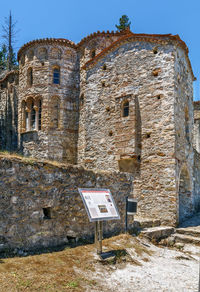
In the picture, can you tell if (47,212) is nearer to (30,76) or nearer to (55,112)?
(55,112)

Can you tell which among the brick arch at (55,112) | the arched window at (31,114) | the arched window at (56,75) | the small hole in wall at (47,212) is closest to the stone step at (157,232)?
the small hole in wall at (47,212)

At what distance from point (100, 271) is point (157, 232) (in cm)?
441

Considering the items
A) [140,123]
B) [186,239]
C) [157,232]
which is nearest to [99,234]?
[157,232]

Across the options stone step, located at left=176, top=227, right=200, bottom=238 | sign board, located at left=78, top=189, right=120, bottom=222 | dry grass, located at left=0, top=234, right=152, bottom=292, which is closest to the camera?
dry grass, located at left=0, top=234, right=152, bottom=292

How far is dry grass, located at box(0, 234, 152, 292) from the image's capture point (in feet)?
14.4

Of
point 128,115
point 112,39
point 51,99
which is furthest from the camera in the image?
point 112,39

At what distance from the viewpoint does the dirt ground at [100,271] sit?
180 inches

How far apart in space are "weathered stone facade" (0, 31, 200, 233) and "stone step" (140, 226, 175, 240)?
2.82 feet

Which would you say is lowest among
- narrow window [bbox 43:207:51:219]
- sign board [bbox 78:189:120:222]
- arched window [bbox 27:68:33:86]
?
narrow window [bbox 43:207:51:219]

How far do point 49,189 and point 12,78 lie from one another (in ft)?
61.7

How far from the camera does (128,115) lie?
42.7 ft

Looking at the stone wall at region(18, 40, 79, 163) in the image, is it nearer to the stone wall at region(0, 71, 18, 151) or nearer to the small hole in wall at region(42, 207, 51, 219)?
the stone wall at region(0, 71, 18, 151)

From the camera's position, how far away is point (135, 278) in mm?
5488

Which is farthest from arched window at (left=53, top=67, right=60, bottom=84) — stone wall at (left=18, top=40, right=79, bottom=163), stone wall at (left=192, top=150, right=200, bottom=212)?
stone wall at (left=192, top=150, right=200, bottom=212)
